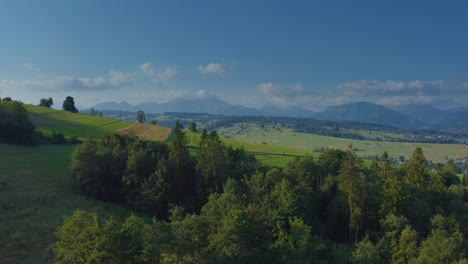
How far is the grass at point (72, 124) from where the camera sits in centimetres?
10844

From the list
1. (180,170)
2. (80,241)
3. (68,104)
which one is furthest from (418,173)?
(68,104)

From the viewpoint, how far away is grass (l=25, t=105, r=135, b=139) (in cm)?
10844

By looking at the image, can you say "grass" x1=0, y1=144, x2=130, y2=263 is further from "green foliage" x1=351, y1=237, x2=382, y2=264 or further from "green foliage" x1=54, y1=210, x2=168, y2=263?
"green foliage" x1=351, y1=237, x2=382, y2=264

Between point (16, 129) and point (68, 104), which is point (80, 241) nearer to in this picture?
point (16, 129)

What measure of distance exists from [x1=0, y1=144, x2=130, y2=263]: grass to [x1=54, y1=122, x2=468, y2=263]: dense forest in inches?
127

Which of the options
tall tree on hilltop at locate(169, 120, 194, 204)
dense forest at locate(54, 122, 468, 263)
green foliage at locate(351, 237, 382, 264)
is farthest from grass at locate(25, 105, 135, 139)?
green foliage at locate(351, 237, 382, 264)

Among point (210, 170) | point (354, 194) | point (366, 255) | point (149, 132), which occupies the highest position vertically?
point (149, 132)

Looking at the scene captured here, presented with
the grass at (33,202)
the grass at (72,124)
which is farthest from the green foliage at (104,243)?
the grass at (72,124)

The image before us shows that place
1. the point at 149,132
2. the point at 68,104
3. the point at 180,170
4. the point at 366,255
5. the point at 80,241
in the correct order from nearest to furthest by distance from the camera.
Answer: the point at 80,241
the point at 366,255
the point at 180,170
the point at 149,132
the point at 68,104

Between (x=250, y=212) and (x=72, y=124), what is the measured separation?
10608cm

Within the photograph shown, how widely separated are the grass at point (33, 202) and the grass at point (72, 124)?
27046 millimetres

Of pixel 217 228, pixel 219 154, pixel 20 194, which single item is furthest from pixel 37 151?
pixel 217 228

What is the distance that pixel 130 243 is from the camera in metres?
29.0

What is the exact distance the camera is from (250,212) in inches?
1512
